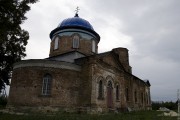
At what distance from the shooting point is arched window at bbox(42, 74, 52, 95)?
53.4 feet

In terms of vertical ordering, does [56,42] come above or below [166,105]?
above

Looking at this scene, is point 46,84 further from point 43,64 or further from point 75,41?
point 75,41

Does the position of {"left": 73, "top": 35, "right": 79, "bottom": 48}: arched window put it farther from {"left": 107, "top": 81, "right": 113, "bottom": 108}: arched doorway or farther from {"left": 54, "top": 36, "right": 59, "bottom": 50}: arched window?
{"left": 107, "top": 81, "right": 113, "bottom": 108}: arched doorway

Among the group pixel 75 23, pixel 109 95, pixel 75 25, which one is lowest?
pixel 109 95

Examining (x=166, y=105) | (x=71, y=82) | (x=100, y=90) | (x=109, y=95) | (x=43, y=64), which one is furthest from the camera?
(x=166, y=105)

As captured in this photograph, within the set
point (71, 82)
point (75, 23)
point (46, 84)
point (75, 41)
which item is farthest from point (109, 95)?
point (75, 23)

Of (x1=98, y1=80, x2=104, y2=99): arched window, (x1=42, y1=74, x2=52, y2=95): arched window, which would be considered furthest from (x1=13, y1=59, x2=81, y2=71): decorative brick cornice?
(x1=98, y1=80, x2=104, y2=99): arched window

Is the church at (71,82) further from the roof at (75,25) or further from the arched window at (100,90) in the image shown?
the roof at (75,25)

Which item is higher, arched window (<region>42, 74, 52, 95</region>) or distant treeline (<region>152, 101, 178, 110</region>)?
arched window (<region>42, 74, 52, 95</region>)

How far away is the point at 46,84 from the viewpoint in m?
16.4

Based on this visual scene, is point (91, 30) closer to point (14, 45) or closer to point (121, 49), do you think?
point (121, 49)

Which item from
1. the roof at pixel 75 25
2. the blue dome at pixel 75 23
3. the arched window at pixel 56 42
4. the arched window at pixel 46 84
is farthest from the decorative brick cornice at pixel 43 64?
the blue dome at pixel 75 23

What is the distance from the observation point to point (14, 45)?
18.1 m

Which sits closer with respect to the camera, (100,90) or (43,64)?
(43,64)
